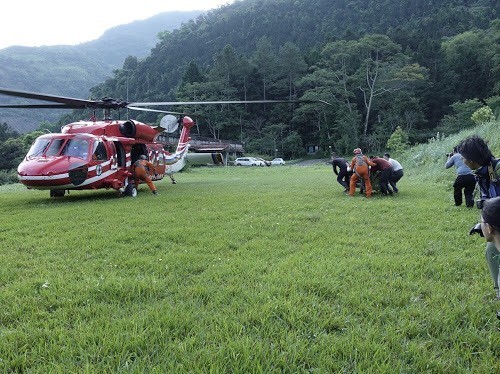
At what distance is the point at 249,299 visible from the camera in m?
3.14

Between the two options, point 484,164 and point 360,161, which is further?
point 360,161

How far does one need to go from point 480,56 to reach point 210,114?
39374mm

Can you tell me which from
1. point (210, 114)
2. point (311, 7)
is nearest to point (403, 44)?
point (210, 114)

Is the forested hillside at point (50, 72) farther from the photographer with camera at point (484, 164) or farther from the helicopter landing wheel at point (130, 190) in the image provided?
the photographer with camera at point (484, 164)

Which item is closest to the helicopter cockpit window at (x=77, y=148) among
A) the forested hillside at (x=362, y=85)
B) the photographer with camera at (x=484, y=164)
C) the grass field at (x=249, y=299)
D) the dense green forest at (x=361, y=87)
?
the grass field at (x=249, y=299)

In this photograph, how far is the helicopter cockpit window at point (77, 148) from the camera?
10172 mm

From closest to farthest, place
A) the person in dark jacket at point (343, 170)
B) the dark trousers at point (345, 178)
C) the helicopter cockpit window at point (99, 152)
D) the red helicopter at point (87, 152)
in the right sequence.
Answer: the red helicopter at point (87, 152), the helicopter cockpit window at point (99, 152), the person in dark jacket at point (343, 170), the dark trousers at point (345, 178)

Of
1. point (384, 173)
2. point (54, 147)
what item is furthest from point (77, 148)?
point (384, 173)

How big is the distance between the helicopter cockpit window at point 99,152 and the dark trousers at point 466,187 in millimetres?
8732

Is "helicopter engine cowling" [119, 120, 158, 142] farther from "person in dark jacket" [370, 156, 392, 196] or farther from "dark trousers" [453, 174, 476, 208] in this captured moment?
"dark trousers" [453, 174, 476, 208]

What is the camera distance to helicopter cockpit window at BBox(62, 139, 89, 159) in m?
10.2

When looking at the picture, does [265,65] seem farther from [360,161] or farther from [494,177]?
[494,177]

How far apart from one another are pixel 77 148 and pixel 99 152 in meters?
0.57

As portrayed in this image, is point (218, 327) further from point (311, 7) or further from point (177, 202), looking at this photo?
point (311, 7)
